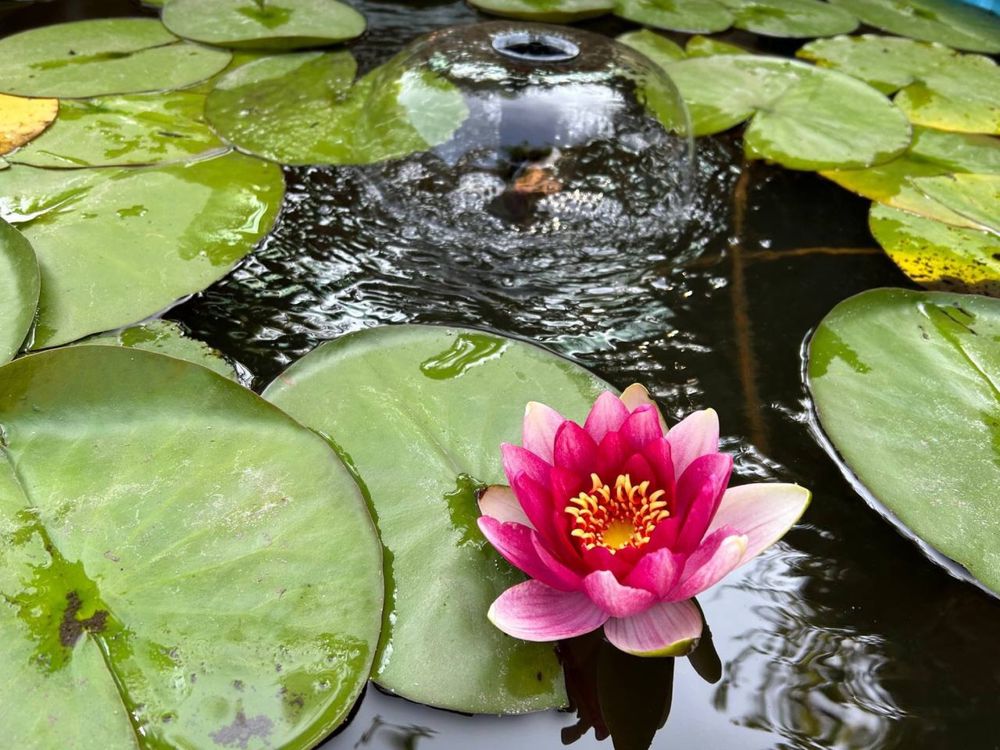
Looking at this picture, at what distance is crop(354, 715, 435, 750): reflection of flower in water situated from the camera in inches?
35.5

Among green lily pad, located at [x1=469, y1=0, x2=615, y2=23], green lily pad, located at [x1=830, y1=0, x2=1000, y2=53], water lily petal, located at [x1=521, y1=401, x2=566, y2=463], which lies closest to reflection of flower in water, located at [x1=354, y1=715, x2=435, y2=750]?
water lily petal, located at [x1=521, y1=401, x2=566, y2=463]

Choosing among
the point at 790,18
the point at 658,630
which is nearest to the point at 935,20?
the point at 790,18

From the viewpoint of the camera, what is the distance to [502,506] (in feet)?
3.28

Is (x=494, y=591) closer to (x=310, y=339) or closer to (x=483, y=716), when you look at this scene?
(x=483, y=716)

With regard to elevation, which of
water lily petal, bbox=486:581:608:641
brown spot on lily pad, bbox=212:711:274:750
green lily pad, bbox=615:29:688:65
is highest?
green lily pad, bbox=615:29:688:65

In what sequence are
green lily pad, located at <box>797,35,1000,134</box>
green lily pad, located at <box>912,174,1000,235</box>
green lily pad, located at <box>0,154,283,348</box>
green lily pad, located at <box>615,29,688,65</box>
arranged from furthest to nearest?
1. green lily pad, located at <box>615,29,688,65</box>
2. green lily pad, located at <box>797,35,1000,134</box>
3. green lily pad, located at <box>912,174,1000,235</box>
4. green lily pad, located at <box>0,154,283,348</box>

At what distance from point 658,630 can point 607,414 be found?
0.26 metres

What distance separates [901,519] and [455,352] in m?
0.70

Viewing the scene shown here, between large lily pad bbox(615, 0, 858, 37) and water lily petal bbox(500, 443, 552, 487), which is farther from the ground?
large lily pad bbox(615, 0, 858, 37)

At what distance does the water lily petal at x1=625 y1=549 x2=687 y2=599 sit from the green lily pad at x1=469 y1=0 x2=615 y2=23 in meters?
2.42

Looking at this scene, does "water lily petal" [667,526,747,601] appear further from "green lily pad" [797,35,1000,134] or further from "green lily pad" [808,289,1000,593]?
"green lily pad" [797,35,1000,134]

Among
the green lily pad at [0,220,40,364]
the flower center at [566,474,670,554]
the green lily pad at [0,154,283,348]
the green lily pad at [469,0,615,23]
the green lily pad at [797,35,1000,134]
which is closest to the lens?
the flower center at [566,474,670,554]

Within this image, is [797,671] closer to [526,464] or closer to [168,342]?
[526,464]

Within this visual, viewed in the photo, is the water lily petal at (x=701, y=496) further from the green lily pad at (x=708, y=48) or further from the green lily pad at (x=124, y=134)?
the green lily pad at (x=708, y=48)
